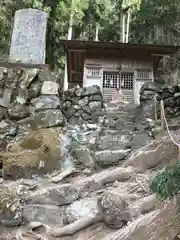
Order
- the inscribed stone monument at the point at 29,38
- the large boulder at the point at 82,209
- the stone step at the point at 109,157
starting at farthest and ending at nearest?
the inscribed stone monument at the point at 29,38
the stone step at the point at 109,157
the large boulder at the point at 82,209

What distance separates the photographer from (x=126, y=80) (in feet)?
57.0

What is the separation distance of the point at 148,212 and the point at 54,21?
1570 cm

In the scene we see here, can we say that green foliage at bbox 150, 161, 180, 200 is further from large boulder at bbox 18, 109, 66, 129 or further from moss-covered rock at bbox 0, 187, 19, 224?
large boulder at bbox 18, 109, 66, 129

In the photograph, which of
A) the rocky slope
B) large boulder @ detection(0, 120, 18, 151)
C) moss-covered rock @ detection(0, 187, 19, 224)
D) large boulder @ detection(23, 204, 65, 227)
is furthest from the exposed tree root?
large boulder @ detection(0, 120, 18, 151)

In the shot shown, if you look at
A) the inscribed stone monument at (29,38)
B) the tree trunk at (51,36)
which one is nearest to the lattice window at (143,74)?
the tree trunk at (51,36)

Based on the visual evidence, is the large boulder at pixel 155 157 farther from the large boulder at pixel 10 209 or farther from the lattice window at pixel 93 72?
the lattice window at pixel 93 72

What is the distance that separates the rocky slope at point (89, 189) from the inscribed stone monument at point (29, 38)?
3.25 metres

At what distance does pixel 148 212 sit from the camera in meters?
6.18

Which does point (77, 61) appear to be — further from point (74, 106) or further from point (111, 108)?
point (74, 106)

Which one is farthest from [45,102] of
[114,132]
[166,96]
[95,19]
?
[95,19]

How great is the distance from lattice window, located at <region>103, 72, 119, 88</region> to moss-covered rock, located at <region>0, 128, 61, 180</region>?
834 centimetres

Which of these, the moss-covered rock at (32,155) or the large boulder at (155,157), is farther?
the moss-covered rock at (32,155)

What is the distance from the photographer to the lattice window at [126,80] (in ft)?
56.5

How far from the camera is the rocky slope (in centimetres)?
603
